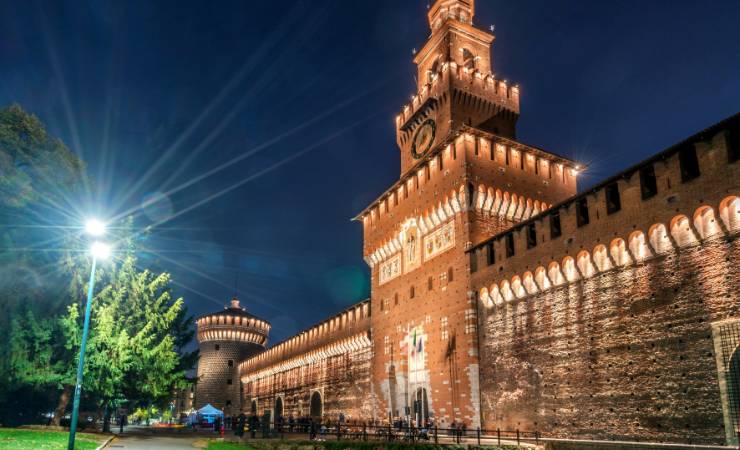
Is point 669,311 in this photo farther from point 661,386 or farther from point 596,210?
point 596,210

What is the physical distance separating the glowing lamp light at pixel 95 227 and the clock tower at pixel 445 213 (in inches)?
604

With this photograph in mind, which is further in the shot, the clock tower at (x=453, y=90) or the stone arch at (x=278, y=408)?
the stone arch at (x=278, y=408)

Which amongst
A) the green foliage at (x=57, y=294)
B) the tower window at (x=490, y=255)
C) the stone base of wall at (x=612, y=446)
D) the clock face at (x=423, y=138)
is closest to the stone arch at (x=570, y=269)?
the tower window at (x=490, y=255)

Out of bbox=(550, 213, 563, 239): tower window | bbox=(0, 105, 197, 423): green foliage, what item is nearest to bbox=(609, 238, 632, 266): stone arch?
bbox=(550, 213, 563, 239): tower window

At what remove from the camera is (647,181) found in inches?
683

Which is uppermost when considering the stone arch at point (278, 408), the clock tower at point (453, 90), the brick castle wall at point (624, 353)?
the clock tower at point (453, 90)

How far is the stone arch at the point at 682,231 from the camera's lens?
15.4m

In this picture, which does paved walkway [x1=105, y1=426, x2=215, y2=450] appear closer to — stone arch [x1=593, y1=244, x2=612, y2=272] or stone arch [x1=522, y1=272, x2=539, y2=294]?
stone arch [x1=522, y1=272, x2=539, y2=294]

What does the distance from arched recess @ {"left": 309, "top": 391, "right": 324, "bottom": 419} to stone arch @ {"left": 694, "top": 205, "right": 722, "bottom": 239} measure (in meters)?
32.5

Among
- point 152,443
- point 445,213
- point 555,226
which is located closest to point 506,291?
point 555,226

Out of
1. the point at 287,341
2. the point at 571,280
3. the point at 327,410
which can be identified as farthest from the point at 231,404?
the point at 571,280

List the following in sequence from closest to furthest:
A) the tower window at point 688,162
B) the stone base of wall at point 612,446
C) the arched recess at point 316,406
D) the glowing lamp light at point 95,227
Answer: the stone base of wall at point 612,446
the glowing lamp light at point 95,227
the tower window at point 688,162
the arched recess at point 316,406

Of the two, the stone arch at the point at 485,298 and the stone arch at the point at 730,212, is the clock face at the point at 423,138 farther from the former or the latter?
the stone arch at the point at 730,212

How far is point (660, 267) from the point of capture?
1625 cm
